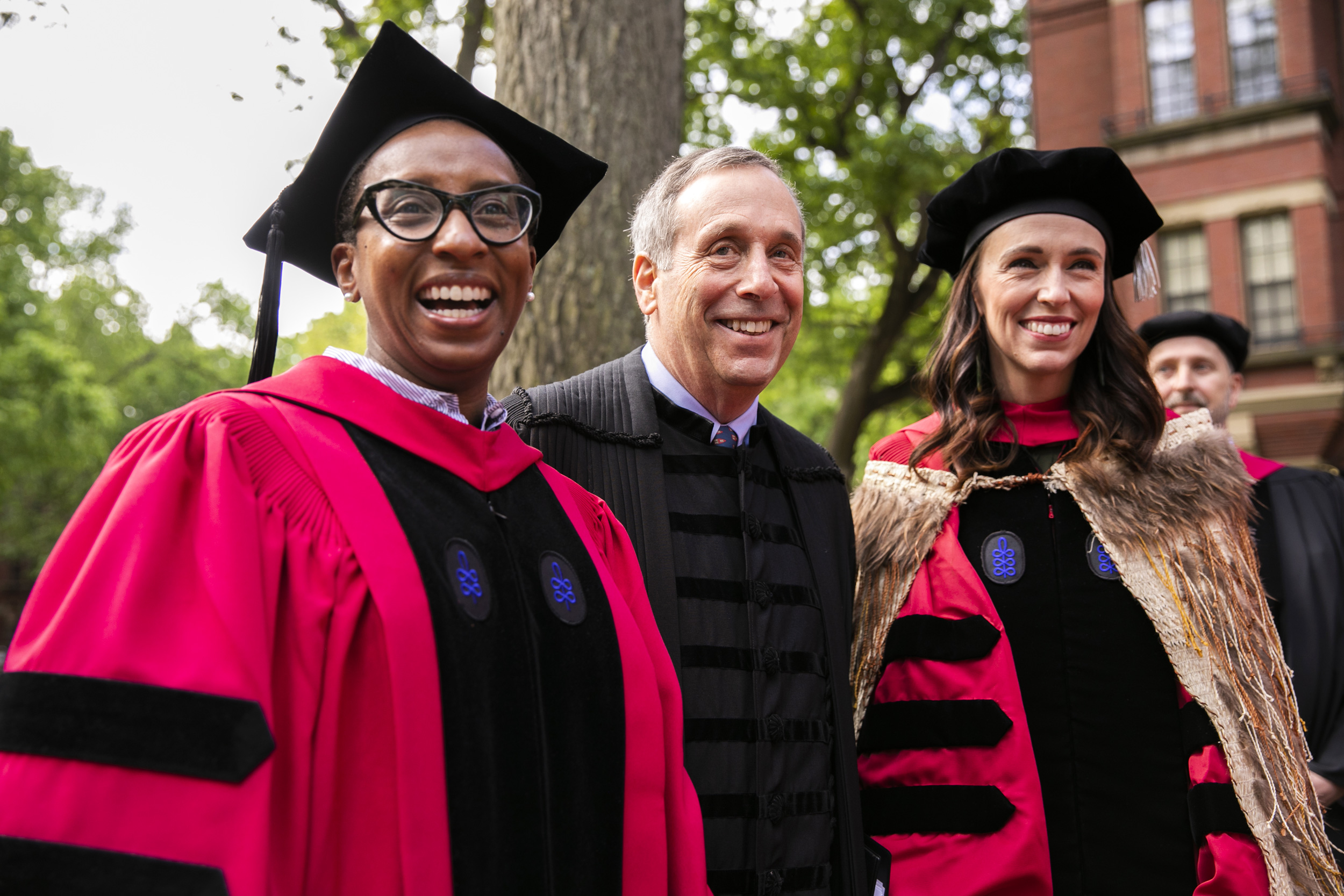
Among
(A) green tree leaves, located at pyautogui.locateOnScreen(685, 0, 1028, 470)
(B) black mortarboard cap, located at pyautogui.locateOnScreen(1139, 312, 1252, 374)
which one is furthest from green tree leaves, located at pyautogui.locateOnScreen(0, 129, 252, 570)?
(B) black mortarboard cap, located at pyautogui.locateOnScreen(1139, 312, 1252, 374)

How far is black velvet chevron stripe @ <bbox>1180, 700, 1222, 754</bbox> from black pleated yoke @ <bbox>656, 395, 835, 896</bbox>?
1010 mm

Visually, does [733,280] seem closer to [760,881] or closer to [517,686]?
[517,686]

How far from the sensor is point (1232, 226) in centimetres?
1559

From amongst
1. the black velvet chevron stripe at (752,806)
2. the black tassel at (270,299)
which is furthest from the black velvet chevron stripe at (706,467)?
the black tassel at (270,299)

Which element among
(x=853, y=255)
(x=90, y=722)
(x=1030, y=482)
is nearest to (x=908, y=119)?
(x=853, y=255)

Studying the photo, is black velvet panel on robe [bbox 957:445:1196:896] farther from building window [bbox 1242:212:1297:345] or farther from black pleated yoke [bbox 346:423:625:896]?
building window [bbox 1242:212:1297:345]

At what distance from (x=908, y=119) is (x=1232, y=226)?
6225 mm

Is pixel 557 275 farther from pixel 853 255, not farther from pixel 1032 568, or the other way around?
pixel 853 255

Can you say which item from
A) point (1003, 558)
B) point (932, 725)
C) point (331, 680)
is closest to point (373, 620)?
point (331, 680)

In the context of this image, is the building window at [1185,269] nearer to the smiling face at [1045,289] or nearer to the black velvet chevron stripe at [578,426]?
the smiling face at [1045,289]

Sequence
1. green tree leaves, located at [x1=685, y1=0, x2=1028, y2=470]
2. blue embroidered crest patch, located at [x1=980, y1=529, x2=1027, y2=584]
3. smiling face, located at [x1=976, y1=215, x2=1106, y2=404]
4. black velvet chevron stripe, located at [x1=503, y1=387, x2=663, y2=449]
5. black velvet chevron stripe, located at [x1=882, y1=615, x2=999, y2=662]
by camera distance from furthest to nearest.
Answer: green tree leaves, located at [x1=685, y1=0, x2=1028, y2=470], smiling face, located at [x1=976, y1=215, x2=1106, y2=404], blue embroidered crest patch, located at [x1=980, y1=529, x2=1027, y2=584], black velvet chevron stripe, located at [x1=882, y1=615, x2=999, y2=662], black velvet chevron stripe, located at [x1=503, y1=387, x2=663, y2=449]

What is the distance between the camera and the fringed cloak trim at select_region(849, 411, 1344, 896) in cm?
277

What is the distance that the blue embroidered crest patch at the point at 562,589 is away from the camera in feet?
6.66

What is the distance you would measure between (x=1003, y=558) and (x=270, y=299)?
2168 mm
